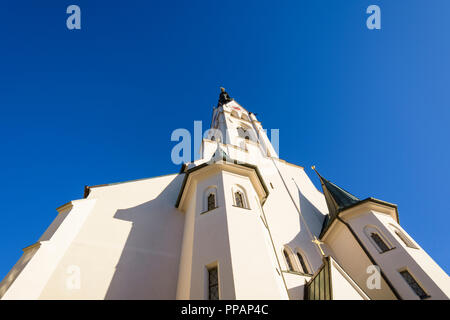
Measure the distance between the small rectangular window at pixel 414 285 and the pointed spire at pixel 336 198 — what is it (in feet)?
13.9

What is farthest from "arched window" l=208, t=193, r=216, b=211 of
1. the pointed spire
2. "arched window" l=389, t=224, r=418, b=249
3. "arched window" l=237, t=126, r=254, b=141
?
"arched window" l=237, t=126, r=254, b=141

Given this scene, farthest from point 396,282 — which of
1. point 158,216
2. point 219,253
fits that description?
point 158,216

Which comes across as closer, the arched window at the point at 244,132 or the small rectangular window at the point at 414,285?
the small rectangular window at the point at 414,285

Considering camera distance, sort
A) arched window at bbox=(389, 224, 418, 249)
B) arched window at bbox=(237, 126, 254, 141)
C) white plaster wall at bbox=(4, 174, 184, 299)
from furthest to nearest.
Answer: arched window at bbox=(237, 126, 254, 141), arched window at bbox=(389, 224, 418, 249), white plaster wall at bbox=(4, 174, 184, 299)

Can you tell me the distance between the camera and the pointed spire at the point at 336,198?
1427cm

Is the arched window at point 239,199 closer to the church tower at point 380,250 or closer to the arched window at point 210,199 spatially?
the arched window at point 210,199

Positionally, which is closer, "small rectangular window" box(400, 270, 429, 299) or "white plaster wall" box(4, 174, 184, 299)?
"white plaster wall" box(4, 174, 184, 299)

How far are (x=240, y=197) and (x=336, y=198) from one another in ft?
24.9

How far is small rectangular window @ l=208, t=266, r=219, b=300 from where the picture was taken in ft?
21.9

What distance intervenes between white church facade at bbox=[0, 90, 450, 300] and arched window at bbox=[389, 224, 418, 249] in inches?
1.9

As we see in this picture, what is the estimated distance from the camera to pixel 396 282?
9.95 m

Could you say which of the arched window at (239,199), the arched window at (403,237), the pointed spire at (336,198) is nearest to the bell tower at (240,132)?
the pointed spire at (336,198)

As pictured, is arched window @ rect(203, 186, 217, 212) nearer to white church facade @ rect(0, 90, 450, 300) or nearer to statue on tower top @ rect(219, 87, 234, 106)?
white church facade @ rect(0, 90, 450, 300)
